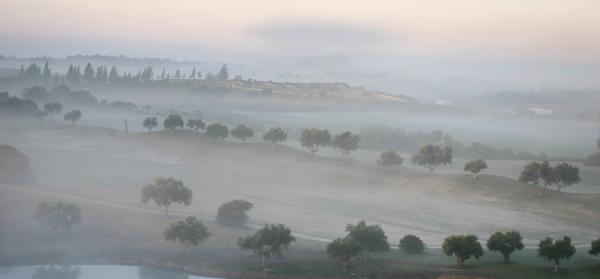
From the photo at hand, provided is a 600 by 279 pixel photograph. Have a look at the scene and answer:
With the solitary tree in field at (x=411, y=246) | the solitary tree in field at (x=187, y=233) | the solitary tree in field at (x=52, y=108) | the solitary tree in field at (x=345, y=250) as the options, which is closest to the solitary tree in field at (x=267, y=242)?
the solitary tree in field at (x=345, y=250)

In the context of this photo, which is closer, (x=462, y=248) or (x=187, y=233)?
(x=462, y=248)

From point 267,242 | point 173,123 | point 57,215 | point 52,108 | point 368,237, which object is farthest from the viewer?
point 52,108

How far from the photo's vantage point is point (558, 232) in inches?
1793

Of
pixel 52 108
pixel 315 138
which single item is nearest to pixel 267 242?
pixel 315 138

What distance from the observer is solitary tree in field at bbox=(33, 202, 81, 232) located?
3859 cm

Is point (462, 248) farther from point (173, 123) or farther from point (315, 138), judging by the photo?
point (173, 123)

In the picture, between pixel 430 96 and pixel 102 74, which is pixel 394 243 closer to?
pixel 430 96

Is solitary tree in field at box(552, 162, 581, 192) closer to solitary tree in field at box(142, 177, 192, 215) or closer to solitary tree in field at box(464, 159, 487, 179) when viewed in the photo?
solitary tree in field at box(464, 159, 487, 179)

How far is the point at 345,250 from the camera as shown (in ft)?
111

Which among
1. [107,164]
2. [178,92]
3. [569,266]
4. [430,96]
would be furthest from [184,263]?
[430,96]

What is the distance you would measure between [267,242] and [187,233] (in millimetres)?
5151

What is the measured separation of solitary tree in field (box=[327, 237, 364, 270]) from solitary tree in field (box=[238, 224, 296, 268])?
283 cm

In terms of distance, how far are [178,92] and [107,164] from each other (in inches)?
3417

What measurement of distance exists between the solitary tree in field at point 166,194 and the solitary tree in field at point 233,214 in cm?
297
